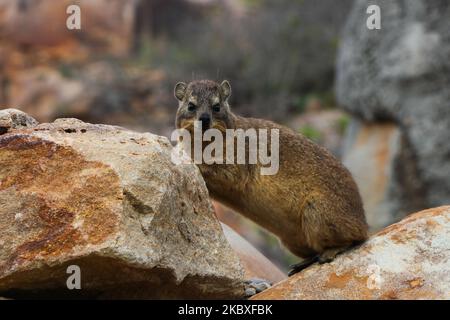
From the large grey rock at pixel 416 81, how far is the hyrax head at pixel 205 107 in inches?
281

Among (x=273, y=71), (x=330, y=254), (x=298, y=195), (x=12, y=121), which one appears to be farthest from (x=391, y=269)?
(x=273, y=71)

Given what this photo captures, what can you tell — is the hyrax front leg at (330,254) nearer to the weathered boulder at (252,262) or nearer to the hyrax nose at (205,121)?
the weathered boulder at (252,262)

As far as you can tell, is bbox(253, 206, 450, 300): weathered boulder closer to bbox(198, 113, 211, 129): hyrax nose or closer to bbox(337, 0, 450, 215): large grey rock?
bbox(198, 113, 211, 129): hyrax nose

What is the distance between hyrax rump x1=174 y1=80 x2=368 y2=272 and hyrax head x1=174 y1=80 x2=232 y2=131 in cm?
2

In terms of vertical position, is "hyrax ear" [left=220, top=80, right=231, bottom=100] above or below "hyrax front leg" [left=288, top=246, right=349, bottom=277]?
above

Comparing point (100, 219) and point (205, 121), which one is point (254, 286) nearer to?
point (205, 121)

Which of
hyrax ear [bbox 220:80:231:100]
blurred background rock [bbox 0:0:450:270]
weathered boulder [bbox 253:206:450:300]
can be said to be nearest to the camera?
weathered boulder [bbox 253:206:450:300]

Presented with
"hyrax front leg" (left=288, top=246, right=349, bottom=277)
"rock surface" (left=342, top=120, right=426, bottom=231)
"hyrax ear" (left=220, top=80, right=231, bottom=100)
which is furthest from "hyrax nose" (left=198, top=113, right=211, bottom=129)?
"rock surface" (left=342, top=120, right=426, bottom=231)

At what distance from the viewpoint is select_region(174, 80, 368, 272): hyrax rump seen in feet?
25.8

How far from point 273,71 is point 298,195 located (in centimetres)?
1566

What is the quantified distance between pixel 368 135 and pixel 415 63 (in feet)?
6.73

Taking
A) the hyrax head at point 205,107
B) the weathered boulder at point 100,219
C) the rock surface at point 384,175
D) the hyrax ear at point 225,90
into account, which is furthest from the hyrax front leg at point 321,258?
the rock surface at point 384,175

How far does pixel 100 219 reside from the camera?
5.84 meters

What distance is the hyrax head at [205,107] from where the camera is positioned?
862 cm
